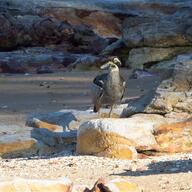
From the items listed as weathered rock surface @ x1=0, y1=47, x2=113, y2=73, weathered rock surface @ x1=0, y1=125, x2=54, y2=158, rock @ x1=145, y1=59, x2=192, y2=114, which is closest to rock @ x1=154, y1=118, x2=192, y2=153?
rock @ x1=145, y1=59, x2=192, y2=114

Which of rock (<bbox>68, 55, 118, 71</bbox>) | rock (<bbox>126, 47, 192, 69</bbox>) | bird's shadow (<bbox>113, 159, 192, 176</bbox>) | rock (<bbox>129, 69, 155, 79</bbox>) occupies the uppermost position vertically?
bird's shadow (<bbox>113, 159, 192, 176</bbox>)

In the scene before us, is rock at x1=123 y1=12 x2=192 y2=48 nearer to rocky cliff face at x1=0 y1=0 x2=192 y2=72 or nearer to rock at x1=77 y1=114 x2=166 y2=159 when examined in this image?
rocky cliff face at x1=0 y1=0 x2=192 y2=72

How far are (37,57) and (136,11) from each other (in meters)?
6.87

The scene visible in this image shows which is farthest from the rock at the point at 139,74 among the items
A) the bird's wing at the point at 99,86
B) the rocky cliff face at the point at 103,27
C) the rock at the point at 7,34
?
the bird's wing at the point at 99,86

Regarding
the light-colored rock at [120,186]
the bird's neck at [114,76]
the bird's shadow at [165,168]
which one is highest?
the light-colored rock at [120,186]

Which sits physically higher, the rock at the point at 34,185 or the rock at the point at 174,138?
the rock at the point at 34,185

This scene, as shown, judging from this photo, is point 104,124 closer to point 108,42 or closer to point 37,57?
point 37,57

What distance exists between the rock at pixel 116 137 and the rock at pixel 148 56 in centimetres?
1005

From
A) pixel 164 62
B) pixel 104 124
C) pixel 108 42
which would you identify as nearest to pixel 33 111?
pixel 104 124

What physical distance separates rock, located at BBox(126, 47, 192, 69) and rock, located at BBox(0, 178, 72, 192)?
42.0 feet

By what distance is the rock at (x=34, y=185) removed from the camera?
4438 millimetres

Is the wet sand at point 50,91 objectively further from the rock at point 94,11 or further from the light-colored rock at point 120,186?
the rock at point 94,11

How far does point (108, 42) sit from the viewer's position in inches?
837

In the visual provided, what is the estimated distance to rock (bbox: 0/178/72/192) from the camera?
4.44 m
